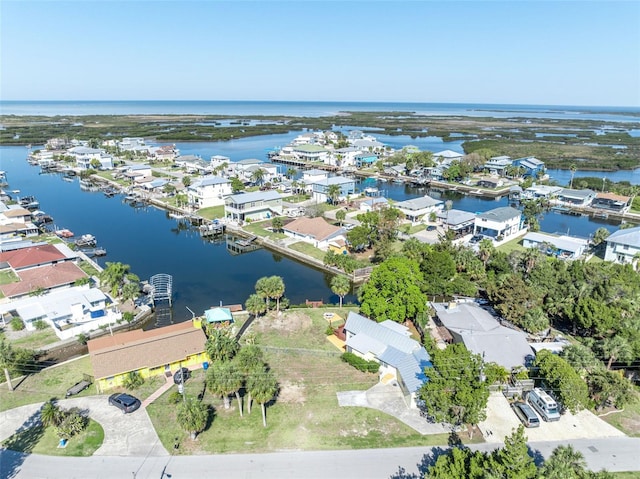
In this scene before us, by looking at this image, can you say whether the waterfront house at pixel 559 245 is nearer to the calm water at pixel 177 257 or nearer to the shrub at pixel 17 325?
the calm water at pixel 177 257

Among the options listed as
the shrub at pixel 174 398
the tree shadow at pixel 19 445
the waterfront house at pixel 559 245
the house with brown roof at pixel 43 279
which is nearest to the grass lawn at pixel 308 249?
the house with brown roof at pixel 43 279

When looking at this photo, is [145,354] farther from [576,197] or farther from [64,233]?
[576,197]

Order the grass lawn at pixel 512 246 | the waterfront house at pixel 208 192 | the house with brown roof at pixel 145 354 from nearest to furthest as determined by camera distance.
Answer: the house with brown roof at pixel 145 354, the grass lawn at pixel 512 246, the waterfront house at pixel 208 192

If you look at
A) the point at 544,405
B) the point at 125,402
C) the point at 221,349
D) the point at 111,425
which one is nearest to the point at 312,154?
the point at 221,349

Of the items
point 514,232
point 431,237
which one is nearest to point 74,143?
point 431,237

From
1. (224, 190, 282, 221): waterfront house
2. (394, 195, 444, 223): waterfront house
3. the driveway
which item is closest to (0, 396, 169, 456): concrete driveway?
the driveway

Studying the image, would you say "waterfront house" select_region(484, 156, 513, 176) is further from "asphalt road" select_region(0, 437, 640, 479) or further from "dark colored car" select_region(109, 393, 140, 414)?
"dark colored car" select_region(109, 393, 140, 414)
